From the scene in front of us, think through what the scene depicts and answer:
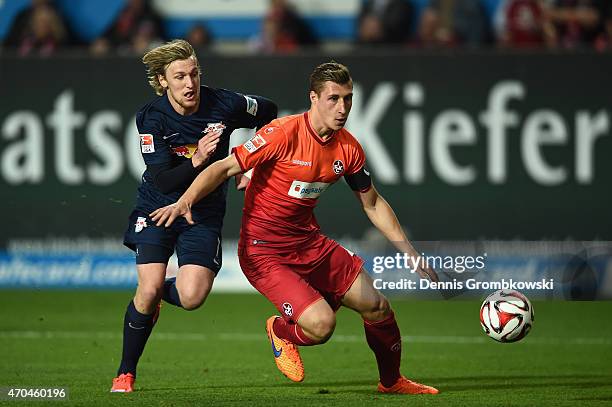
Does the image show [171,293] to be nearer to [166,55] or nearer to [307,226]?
[307,226]

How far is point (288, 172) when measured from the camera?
7.54 metres

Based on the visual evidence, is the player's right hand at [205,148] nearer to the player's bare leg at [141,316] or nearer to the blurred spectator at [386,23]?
the player's bare leg at [141,316]

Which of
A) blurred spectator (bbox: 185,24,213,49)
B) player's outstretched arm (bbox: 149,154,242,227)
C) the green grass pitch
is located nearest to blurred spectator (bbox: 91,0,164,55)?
blurred spectator (bbox: 185,24,213,49)

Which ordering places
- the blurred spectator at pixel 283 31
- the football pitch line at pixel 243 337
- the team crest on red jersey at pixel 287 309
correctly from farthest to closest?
the blurred spectator at pixel 283 31 < the football pitch line at pixel 243 337 < the team crest on red jersey at pixel 287 309

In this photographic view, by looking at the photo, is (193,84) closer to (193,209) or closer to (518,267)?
(193,209)

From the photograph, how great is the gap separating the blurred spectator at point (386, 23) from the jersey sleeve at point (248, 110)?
6004 mm

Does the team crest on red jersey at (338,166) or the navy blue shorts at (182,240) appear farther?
the navy blue shorts at (182,240)

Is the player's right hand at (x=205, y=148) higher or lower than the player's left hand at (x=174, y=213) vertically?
higher

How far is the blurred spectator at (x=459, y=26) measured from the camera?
46.5 ft

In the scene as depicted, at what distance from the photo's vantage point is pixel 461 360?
31.9 feet

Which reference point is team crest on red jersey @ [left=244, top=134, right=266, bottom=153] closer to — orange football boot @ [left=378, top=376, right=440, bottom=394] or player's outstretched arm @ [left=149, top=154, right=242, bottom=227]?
player's outstretched arm @ [left=149, top=154, right=242, bottom=227]

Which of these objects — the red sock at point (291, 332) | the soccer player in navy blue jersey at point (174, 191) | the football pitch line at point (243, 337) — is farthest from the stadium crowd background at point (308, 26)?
the red sock at point (291, 332)

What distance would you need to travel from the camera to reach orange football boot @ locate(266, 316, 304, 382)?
7816mm

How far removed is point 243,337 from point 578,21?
226 inches
